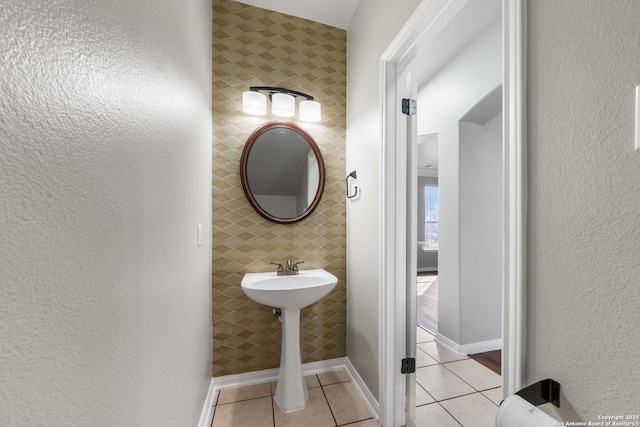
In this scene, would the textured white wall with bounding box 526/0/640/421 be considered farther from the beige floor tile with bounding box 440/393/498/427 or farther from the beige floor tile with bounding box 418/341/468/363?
the beige floor tile with bounding box 418/341/468/363

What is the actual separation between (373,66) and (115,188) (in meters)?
1.63

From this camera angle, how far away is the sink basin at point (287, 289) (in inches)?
62.4

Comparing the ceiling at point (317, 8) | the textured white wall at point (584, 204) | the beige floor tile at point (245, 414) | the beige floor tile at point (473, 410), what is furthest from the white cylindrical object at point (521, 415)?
the ceiling at point (317, 8)

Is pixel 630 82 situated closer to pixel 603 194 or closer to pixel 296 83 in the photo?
pixel 603 194

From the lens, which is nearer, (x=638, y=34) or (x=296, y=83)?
(x=638, y=34)

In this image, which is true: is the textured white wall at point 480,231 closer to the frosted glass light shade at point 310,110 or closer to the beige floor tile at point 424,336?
the beige floor tile at point 424,336

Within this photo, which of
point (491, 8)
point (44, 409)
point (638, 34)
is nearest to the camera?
point (44, 409)

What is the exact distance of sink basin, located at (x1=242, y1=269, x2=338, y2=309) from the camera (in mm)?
1586

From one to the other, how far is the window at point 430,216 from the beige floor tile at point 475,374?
15.0ft

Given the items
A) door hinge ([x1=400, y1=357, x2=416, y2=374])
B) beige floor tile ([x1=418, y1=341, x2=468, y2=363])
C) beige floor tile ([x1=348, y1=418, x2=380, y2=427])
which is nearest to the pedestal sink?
beige floor tile ([x1=348, y1=418, x2=380, y2=427])

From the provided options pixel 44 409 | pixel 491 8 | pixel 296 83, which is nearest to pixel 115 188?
pixel 44 409

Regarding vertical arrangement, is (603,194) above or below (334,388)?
above

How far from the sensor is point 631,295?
0.54m

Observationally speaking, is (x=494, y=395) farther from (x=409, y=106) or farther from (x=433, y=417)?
(x=409, y=106)
